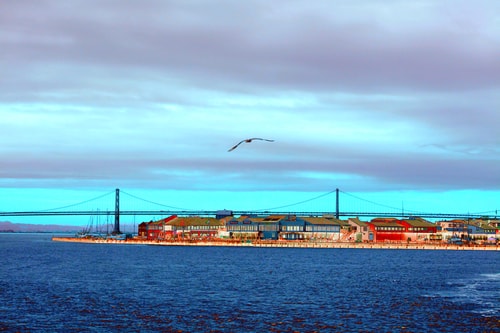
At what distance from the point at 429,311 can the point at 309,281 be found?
90.8ft

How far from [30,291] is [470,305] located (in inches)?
1548

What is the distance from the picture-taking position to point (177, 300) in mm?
58219

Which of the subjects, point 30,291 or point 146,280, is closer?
point 30,291

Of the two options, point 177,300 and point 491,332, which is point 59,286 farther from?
point 491,332

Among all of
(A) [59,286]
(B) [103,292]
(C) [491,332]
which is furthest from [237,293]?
(C) [491,332]

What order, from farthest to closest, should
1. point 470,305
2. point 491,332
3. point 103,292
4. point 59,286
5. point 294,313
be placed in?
point 59,286 → point 103,292 → point 470,305 → point 294,313 → point 491,332

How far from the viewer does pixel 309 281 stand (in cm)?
7906

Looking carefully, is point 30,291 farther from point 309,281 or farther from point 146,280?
point 309,281

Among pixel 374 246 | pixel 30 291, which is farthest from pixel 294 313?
pixel 374 246

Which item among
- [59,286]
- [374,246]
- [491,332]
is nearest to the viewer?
[491,332]

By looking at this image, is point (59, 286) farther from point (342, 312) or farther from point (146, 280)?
point (342, 312)

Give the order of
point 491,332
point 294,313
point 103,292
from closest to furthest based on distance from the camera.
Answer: point 491,332 < point 294,313 < point 103,292

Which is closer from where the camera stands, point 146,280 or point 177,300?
point 177,300

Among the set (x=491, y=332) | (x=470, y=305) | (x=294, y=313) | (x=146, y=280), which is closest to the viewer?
(x=491, y=332)
